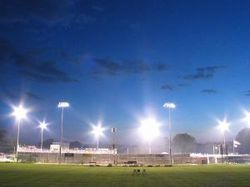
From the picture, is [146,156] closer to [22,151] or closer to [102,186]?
[22,151]

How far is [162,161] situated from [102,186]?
80.6m

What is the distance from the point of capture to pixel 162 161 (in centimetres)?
10312

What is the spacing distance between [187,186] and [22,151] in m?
107

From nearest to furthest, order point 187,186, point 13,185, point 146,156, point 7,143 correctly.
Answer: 1. point 13,185
2. point 187,186
3. point 146,156
4. point 7,143

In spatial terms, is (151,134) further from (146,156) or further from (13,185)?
(13,185)

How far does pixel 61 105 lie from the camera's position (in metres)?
101

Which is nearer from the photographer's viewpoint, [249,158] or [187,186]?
[187,186]

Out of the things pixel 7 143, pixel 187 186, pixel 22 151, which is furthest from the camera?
pixel 7 143

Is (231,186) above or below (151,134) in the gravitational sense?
below

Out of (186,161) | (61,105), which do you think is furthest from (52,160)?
(186,161)

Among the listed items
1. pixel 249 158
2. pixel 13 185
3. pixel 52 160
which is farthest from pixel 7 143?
pixel 13 185

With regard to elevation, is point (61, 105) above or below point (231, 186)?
above

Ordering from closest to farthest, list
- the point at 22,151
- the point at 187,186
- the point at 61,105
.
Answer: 1. the point at 187,186
2. the point at 61,105
3. the point at 22,151

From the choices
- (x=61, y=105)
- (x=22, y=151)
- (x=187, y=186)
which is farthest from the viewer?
(x=22, y=151)
